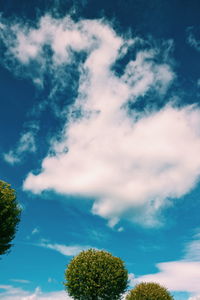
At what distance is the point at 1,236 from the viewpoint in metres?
42.4

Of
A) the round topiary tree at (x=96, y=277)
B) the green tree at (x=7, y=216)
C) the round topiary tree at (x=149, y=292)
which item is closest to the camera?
the green tree at (x=7, y=216)

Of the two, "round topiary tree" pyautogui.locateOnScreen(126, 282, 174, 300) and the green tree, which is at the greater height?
the green tree

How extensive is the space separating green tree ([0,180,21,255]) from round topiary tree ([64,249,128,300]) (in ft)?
66.8

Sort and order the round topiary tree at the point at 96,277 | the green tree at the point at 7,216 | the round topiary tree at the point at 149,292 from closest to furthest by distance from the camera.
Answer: the green tree at the point at 7,216 → the round topiary tree at the point at 96,277 → the round topiary tree at the point at 149,292

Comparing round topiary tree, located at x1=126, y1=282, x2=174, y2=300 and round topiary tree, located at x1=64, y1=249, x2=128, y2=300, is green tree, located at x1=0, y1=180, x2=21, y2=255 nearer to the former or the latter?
round topiary tree, located at x1=64, y1=249, x2=128, y2=300

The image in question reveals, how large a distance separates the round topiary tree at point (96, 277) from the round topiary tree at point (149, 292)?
31.0ft

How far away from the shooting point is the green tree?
41.8 metres

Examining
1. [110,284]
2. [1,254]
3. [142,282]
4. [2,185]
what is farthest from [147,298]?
[2,185]

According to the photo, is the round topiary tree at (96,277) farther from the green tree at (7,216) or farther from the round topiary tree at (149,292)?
the green tree at (7,216)

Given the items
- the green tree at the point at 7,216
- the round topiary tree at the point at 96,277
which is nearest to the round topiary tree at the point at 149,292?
the round topiary tree at the point at 96,277

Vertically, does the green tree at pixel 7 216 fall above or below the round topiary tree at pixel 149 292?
above

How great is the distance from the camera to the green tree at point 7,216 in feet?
137

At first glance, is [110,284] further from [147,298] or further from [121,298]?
[147,298]

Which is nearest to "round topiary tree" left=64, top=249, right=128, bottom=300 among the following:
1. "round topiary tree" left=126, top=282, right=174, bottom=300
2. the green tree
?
"round topiary tree" left=126, top=282, right=174, bottom=300
